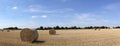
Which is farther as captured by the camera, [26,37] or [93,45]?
[26,37]

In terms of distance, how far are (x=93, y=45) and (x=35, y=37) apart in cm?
652

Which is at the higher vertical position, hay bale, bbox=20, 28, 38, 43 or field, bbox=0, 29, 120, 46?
hay bale, bbox=20, 28, 38, 43

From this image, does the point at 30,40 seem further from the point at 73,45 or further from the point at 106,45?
the point at 106,45

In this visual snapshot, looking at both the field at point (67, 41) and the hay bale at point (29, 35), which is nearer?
the field at point (67, 41)

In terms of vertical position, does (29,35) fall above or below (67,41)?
above

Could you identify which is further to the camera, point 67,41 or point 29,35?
point 29,35

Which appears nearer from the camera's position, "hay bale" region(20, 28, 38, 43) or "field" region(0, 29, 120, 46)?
"field" region(0, 29, 120, 46)

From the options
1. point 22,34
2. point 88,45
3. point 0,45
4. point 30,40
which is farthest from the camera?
point 22,34

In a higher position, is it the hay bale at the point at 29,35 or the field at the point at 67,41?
the hay bale at the point at 29,35

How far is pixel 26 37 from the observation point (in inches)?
752

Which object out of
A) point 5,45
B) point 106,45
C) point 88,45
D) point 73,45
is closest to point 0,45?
point 5,45

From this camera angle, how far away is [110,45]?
47.5ft

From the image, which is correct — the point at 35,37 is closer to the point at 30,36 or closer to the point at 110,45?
the point at 30,36

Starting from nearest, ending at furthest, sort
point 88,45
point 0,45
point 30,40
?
1. point 0,45
2. point 88,45
3. point 30,40
